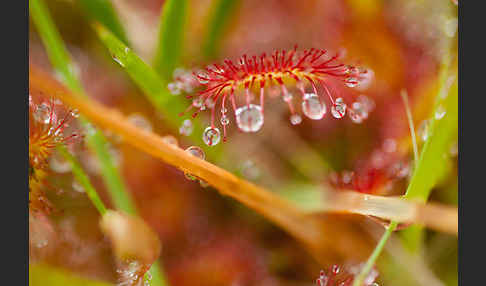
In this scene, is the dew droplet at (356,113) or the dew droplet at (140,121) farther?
the dew droplet at (140,121)

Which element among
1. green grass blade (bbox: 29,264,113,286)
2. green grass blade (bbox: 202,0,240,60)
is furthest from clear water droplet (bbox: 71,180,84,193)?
green grass blade (bbox: 202,0,240,60)

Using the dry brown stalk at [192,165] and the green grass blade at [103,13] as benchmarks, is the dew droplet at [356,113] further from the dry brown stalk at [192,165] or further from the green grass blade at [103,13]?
the green grass blade at [103,13]

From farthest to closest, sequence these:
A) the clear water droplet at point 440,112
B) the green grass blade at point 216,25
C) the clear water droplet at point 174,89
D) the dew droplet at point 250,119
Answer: the green grass blade at point 216,25, the clear water droplet at point 174,89, the clear water droplet at point 440,112, the dew droplet at point 250,119

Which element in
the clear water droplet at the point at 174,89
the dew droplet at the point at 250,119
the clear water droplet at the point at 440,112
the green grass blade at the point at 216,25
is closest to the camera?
the dew droplet at the point at 250,119

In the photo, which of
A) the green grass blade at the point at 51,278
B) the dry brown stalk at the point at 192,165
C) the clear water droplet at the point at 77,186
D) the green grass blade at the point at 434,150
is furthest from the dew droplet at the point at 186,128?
the green grass blade at the point at 434,150

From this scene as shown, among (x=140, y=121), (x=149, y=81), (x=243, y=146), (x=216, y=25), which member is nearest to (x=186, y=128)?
(x=149, y=81)

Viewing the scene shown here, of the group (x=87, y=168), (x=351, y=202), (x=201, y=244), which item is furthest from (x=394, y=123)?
(x=87, y=168)

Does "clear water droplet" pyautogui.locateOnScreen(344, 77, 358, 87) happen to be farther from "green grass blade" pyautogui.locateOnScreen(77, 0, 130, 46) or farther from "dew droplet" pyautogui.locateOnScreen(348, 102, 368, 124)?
"green grass blade" pyautogui.locateOnScreen(77, 0, 130, 46)
